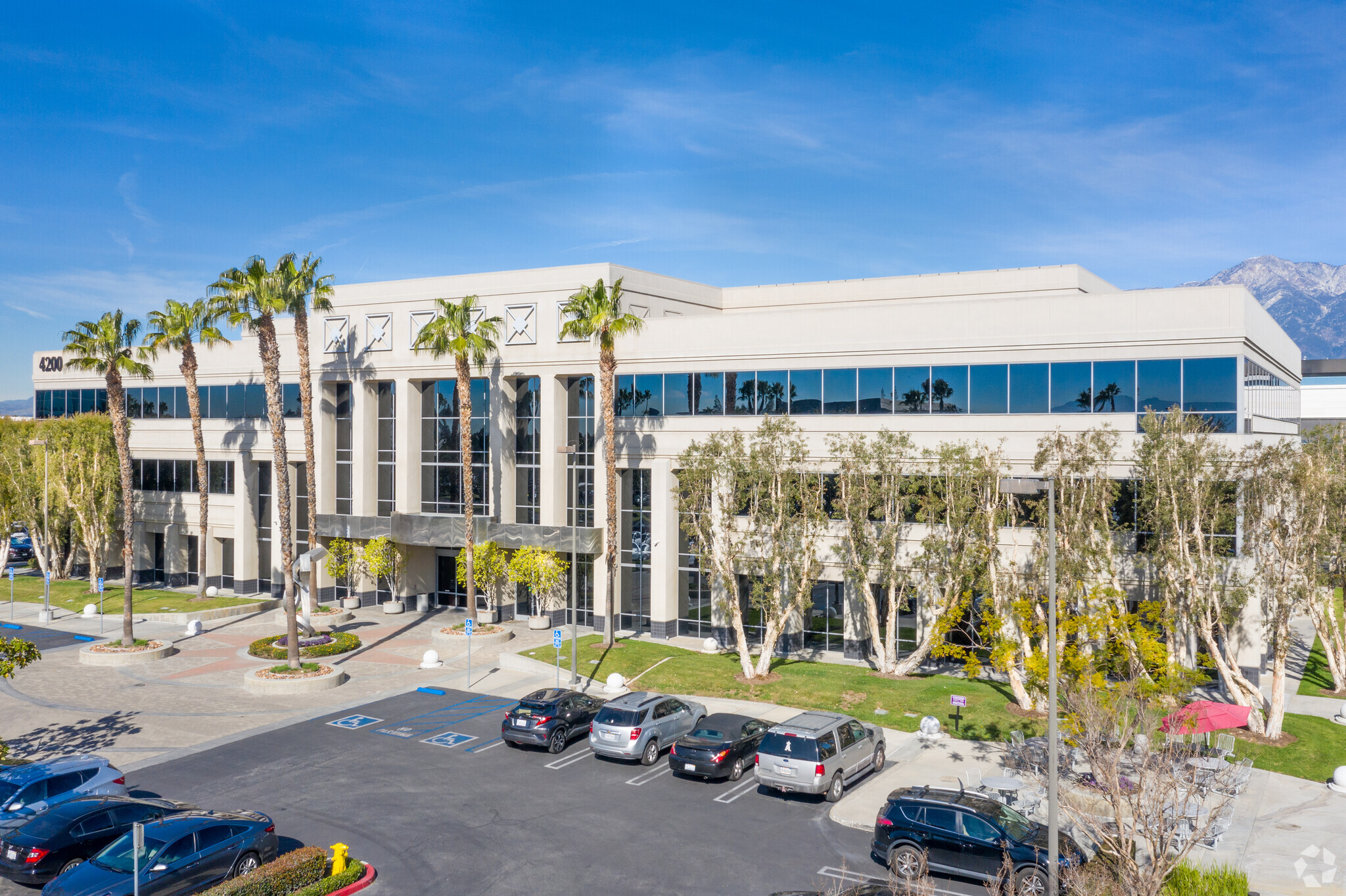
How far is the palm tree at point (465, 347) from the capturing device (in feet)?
137

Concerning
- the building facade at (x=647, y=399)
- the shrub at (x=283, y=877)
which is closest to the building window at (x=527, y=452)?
the building facade at (x=647, y=399)

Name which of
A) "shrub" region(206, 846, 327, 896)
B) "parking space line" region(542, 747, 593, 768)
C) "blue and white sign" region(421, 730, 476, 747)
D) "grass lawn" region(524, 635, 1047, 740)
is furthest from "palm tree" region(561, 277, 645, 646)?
"shrub" region(206, 846, 327, 896)

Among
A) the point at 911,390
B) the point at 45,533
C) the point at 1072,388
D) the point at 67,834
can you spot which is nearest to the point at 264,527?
the point at 45,533

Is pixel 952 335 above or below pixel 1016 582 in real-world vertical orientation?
above

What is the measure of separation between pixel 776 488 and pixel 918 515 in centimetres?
525

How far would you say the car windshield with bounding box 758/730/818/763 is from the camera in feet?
73.9

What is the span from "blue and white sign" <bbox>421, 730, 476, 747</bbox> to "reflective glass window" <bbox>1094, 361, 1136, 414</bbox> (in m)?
23.8

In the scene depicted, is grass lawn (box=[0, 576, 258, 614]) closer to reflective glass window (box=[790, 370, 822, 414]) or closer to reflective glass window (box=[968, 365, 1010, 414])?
reflective glass window (box=[790, 370, 822, 414])

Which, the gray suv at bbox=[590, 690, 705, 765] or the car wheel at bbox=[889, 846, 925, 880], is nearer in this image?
the car wheel at bbox=[889, 846, 925, 880]

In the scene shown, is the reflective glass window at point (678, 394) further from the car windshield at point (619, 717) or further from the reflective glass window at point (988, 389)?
the car windshield at point (619, 717)

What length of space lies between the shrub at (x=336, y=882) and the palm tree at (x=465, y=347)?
2242cm

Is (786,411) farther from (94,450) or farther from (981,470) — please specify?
(94,450)

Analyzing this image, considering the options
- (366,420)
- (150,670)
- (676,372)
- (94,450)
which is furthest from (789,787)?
(94,450)

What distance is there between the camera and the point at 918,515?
1336 inches
